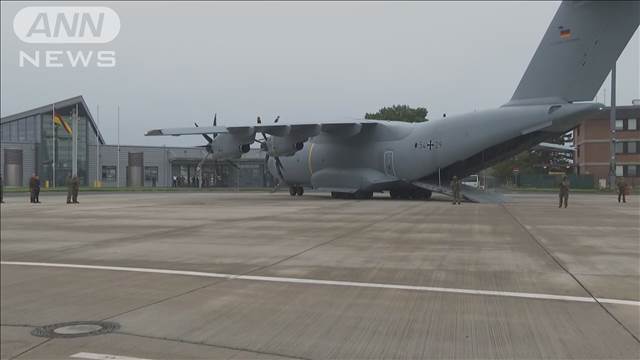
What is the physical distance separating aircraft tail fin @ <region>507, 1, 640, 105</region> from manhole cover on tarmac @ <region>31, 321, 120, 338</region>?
22883mm

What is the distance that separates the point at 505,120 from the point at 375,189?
8.71m

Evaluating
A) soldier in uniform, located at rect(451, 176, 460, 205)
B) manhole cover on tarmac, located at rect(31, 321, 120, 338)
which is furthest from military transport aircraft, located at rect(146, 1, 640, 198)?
manhole cover on tarmac, located at rect(31, 321, 120, 338)

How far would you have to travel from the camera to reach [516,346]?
4.83m

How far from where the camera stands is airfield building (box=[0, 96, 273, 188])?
58.7m

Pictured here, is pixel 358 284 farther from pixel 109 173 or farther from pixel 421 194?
pixel 109 173

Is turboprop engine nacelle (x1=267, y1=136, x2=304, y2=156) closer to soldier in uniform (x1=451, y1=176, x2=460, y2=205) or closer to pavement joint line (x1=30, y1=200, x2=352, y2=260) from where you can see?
soldier in uniform (x1=451, y1=176, x2=460, y2=205)

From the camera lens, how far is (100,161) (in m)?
68.2

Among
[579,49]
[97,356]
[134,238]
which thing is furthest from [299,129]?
[97,356]

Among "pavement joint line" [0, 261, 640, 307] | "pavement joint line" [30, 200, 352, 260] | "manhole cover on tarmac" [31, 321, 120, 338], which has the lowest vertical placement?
"pavement joint line" [0, 261, 640, 307]

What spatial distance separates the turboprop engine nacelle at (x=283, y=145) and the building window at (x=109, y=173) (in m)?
42.4

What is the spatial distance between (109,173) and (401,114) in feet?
120

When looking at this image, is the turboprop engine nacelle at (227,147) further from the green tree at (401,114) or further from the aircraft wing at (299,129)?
the green tree at (401,114)

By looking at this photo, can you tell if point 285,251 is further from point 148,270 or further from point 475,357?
point 475,357

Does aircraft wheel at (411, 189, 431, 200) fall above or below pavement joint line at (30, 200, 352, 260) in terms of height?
above
